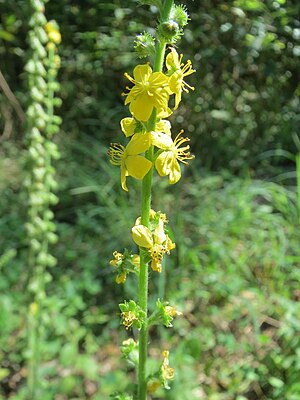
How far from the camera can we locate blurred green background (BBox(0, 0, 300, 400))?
279 cm

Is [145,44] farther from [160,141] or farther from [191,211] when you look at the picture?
[191,211]

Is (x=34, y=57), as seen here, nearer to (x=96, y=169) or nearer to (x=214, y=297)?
(x=214, y=297)

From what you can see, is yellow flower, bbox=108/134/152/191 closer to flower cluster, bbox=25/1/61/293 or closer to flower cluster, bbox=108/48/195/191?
flower cluster, bbox=108/48/195/191

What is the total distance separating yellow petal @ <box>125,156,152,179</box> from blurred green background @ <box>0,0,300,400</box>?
1406 millimetres

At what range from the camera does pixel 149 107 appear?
1133mm

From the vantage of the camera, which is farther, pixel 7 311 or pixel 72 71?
pixel 72 71

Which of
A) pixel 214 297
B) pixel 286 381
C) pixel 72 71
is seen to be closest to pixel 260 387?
pixel 286 381

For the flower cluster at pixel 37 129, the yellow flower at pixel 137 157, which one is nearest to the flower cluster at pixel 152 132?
Result: the yellow flower at pixel 137 157

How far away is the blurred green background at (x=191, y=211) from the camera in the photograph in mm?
2785

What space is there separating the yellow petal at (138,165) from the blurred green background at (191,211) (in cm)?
141

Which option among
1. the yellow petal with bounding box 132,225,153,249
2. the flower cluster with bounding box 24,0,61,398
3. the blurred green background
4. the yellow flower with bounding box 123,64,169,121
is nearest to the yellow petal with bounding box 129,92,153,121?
the yellow flower with bounding box 123,64,169,121

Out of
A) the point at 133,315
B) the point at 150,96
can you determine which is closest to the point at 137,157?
the point at 150,96

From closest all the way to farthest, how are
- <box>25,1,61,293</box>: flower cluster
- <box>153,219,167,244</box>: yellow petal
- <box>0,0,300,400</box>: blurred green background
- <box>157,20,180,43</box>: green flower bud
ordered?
1. <box>157,20,180,43</box>: green flower bud
2. <box>153,219,167,244</box>: yellow petal
3. <box>25,1,61,293</box>: flower cluster
4. <box>0,0,300,400</box>: blurred green background

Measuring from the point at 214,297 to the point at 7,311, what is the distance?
1.15 metres
